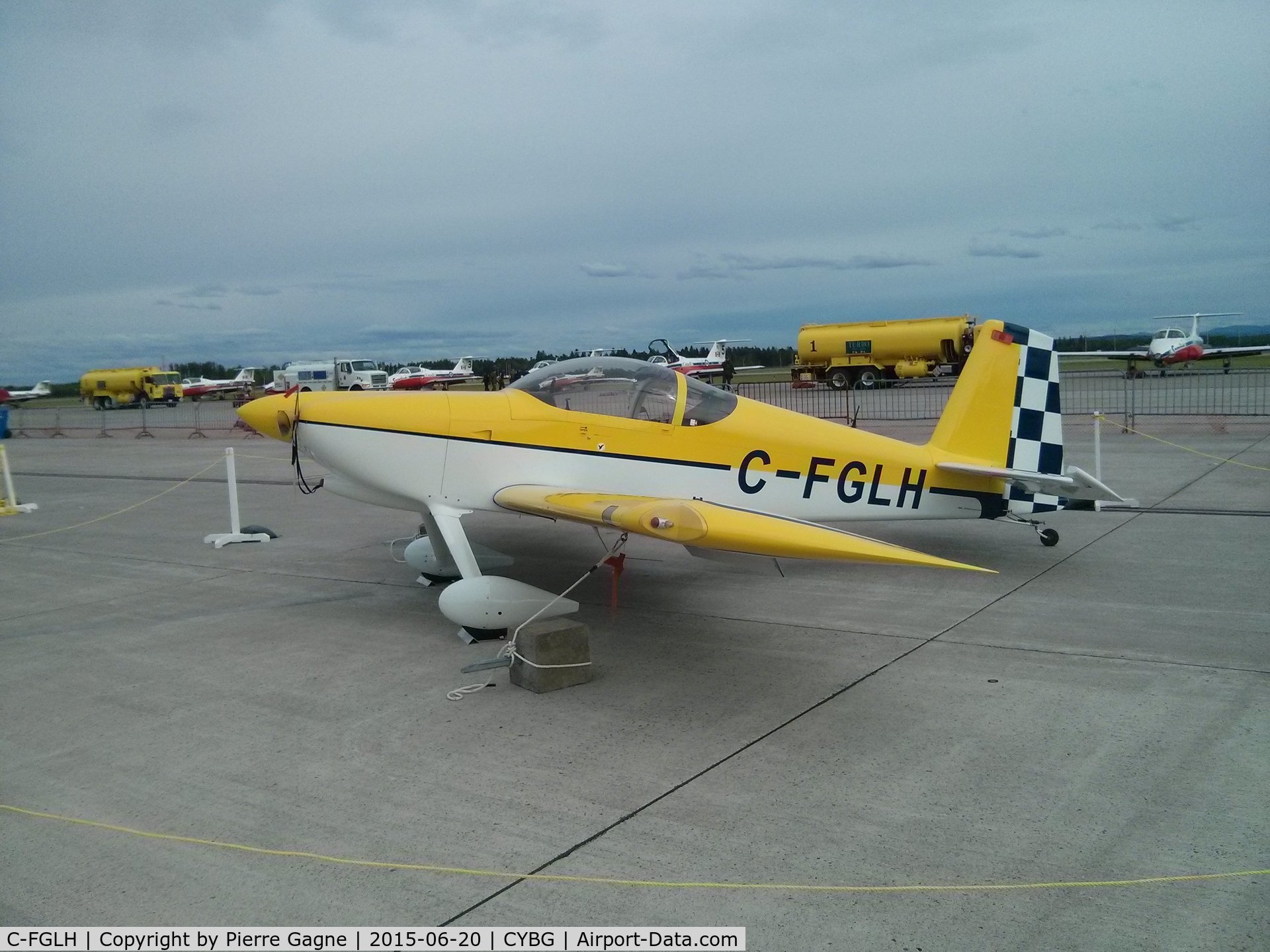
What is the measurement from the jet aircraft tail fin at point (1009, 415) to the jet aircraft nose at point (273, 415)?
18.1ft

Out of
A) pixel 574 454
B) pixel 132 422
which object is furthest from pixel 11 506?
pixel 132 422

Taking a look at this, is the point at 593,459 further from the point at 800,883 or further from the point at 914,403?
the point at 914,403

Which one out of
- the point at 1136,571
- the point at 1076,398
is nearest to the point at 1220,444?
the point at 1136,571

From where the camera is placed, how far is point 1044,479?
24.2ft

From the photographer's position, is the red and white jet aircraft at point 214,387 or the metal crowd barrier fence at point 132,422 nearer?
the metal crowd barrier fence at point 132,422

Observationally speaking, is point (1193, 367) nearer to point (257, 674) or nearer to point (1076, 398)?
point (1076, 398)

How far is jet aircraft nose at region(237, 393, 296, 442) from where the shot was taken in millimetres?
6957

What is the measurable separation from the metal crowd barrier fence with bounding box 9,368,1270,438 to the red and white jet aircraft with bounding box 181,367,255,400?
11.8 m

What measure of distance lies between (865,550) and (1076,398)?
2647 cm

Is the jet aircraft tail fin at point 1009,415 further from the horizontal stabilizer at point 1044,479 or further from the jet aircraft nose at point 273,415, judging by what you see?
the jet aircraft nose at point 273,415

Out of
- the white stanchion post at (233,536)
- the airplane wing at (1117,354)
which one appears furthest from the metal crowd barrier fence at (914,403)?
the white stanchion post at (233,536)

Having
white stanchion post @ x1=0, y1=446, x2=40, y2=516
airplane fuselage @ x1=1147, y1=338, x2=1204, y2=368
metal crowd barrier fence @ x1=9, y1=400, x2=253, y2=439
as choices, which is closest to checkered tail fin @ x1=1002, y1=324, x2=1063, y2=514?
white stanchion post @ x1=0, y1=446, x2=40, y2=516

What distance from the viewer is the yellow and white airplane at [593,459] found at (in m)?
6.71

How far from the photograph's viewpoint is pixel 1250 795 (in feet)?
12.1
